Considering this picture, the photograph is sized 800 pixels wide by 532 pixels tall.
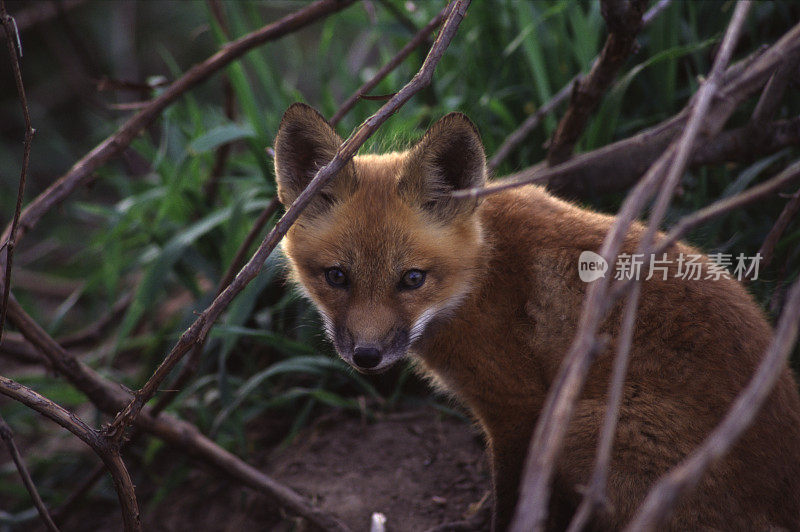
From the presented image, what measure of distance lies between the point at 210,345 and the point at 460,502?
1585 mm

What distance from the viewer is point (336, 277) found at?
247 centimetres

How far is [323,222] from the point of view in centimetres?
254

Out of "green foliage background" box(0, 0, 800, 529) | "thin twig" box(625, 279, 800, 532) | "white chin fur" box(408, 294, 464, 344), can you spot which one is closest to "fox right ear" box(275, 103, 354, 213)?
"white chin fur" box(408, 294, 464, 344)

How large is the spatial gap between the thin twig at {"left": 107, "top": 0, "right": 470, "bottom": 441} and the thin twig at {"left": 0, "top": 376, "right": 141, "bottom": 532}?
0.05 meters

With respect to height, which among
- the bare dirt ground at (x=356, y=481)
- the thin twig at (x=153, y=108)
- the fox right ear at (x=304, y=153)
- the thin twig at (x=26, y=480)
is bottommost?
the bare dirt ground at (x=356, y=481)

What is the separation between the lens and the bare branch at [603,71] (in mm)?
2527

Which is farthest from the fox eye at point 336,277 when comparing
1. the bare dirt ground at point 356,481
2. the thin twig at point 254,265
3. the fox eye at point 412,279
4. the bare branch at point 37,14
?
the bare branch at point 37,14

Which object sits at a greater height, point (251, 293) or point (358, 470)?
point (251, 293)

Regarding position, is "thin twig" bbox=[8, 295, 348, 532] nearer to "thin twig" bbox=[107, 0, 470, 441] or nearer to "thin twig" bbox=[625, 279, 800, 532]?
"thin twig" bbox=[107, 0, 470, 441]

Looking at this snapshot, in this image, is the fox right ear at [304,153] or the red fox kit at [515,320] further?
the fox right ear at [304,153]

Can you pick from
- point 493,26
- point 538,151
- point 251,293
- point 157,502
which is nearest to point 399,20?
point 493,26

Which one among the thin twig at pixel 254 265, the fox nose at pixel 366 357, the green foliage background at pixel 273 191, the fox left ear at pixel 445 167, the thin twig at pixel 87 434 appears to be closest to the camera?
the thin twig at pixel 254 265

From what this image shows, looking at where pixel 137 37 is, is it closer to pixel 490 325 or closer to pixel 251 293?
pixel 251 293

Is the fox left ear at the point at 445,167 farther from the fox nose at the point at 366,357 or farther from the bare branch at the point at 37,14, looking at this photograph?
the bare branch at the point at 37,14
